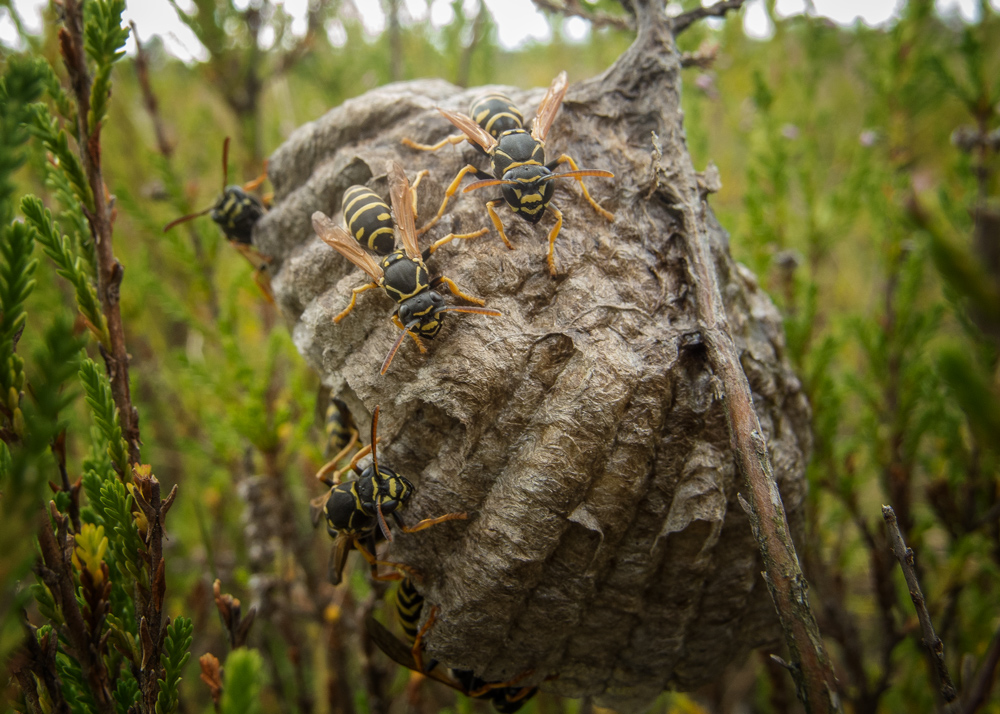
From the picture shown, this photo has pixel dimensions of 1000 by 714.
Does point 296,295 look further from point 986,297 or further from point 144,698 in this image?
point 986,297

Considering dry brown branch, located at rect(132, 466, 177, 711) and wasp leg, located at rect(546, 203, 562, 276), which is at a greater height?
wasp leg, located at rect(546, 203, 562, 276)

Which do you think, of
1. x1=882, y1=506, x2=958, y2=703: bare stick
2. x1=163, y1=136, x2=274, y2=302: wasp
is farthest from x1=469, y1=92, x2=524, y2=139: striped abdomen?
x1=882, y1=506, x2=958, y2=703: bare stick

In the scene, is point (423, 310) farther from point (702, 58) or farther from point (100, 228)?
point (702, 58)

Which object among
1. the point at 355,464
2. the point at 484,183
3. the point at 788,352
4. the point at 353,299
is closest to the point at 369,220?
the point at 353,299

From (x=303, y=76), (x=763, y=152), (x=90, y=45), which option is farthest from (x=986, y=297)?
(x=303, y=76)

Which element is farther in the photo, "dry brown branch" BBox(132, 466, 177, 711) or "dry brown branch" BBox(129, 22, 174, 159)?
"dry brown branch" BBox(129, 22, 174, 159)

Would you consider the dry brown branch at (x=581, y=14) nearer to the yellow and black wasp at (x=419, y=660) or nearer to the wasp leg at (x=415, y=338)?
the wasp leg at (x=415, y=338)

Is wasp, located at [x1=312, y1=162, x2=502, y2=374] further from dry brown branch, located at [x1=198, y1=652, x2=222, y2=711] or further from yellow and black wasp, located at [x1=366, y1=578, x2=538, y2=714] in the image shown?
dry brown branch, located at [x1=198, y1=652, x2=222, y2=711]

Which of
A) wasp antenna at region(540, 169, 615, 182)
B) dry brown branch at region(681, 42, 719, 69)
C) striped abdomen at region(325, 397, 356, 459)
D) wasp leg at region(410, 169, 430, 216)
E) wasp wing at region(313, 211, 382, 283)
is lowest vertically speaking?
striped abdomen at region(325, 397, 356, 459)
